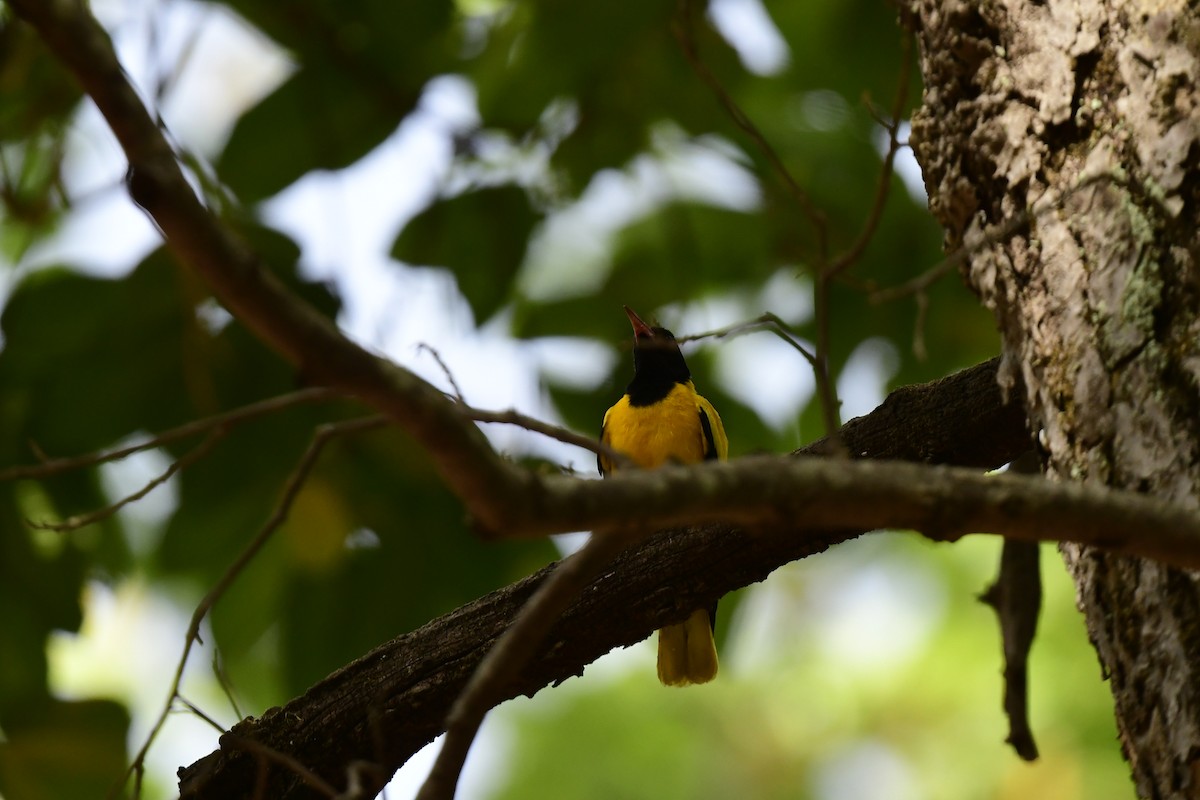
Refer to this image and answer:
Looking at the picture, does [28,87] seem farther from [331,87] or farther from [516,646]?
[516,646]

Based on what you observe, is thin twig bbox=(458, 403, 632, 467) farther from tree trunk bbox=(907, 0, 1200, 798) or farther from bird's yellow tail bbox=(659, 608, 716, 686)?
bird's yellow tail bbox=(659, 608, 716, 686)

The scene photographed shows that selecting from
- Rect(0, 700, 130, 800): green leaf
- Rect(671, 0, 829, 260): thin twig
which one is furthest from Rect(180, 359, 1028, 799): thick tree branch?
Rect(0, 700, 130, 800): green leaf

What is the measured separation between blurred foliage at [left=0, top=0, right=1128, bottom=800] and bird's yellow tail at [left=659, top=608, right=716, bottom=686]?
0.31ft

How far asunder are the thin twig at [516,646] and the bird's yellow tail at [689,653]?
269cm

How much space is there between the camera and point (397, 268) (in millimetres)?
3938

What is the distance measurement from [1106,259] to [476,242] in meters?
2.39

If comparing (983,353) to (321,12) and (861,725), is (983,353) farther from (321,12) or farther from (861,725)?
(861,725)

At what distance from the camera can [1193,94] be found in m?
1.90

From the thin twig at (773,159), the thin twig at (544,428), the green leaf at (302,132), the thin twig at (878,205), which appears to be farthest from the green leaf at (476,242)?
the thin twig at (544,428)

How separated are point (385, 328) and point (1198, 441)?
2.16 meters

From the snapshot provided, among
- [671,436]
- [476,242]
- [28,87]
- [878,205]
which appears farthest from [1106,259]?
[28,87]

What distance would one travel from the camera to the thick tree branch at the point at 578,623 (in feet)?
8.03

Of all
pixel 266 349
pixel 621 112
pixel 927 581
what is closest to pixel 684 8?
pixel 621 112

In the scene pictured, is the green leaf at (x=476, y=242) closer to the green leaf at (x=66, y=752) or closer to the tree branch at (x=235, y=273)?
the green leaf at (x=66, y=752)
